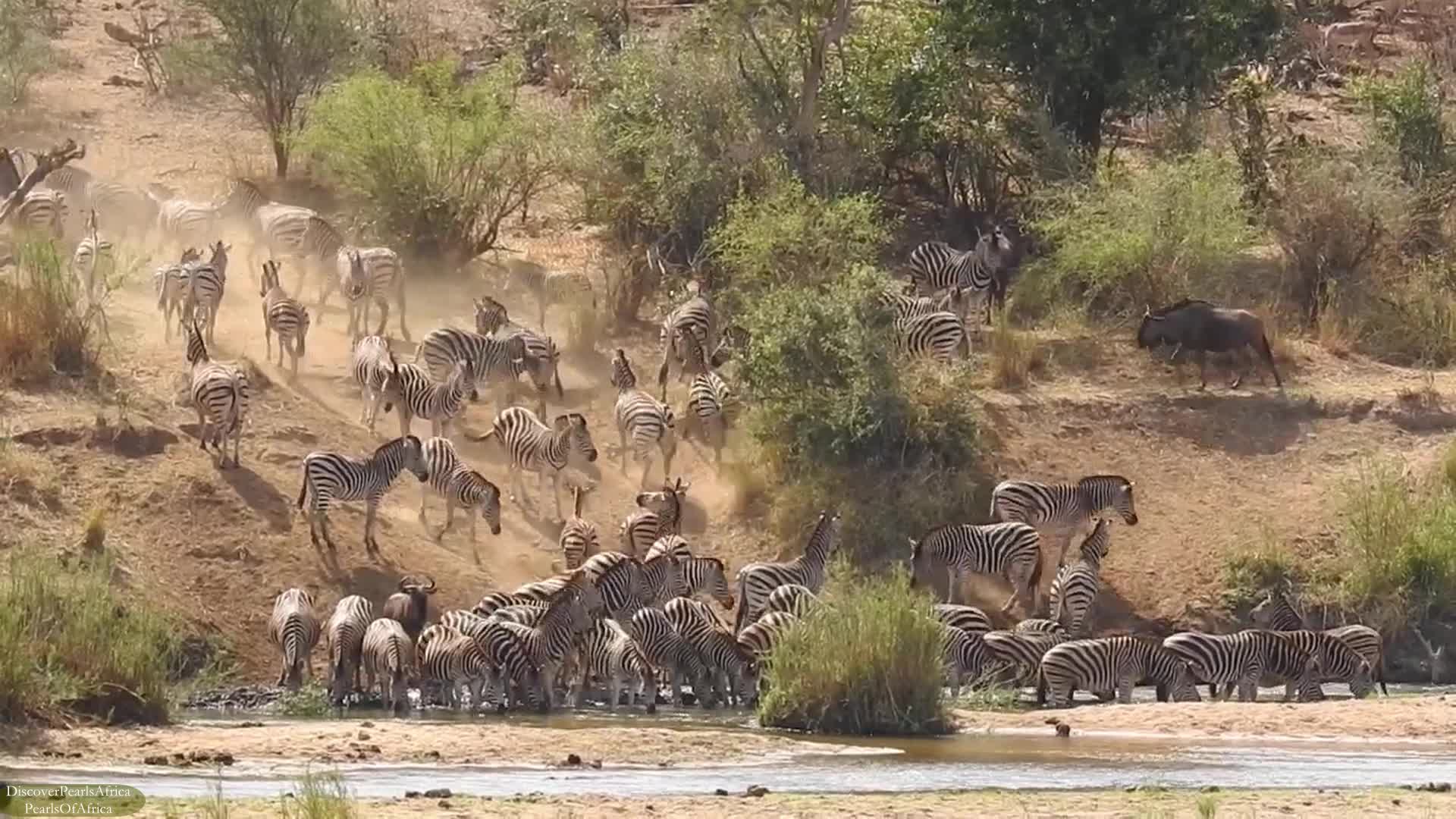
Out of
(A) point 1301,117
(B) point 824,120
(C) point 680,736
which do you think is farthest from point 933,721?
(A) point 1301,117

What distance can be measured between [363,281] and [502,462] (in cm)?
308

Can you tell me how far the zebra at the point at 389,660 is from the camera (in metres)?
20.6

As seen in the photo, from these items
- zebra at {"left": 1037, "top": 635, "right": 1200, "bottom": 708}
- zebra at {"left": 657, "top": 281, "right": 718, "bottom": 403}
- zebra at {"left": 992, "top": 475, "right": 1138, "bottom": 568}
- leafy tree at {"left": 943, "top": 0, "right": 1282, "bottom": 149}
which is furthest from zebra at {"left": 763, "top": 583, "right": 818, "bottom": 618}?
leafy tree at {"left": 943, "top": 0, "right": 1282, "bottom": 149}

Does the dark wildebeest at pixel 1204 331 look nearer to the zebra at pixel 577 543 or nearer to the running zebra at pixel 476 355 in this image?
the running zebra at pixel 476 355

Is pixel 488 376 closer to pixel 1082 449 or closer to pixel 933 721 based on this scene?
pixel 1082 449

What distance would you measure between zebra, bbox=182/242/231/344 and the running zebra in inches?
87.2

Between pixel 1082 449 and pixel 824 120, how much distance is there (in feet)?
24.2

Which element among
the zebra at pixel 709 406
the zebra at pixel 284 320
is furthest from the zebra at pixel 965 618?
the zebra at pixel 284 320

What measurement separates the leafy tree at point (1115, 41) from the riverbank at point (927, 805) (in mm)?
19103

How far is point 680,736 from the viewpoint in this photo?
18719mm

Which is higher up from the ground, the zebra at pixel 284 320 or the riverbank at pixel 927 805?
the zebra at pixel 284 320

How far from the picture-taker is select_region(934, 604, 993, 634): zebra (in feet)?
75.5

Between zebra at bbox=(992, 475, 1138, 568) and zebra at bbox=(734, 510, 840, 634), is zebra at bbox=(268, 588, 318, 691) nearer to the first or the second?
zebra at bbox=(734, 510, 840, 634)

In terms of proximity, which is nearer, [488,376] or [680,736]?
[680,736]
